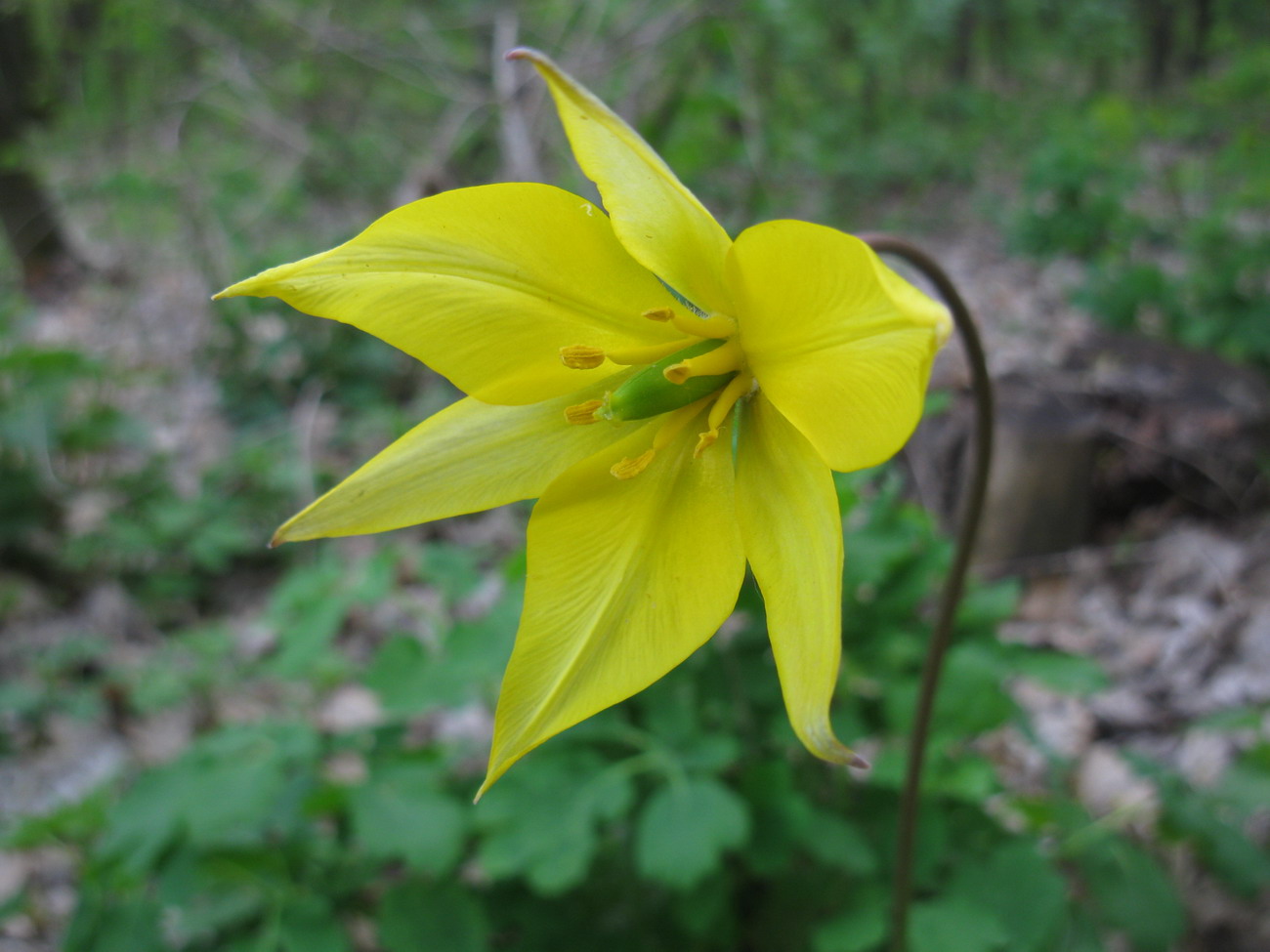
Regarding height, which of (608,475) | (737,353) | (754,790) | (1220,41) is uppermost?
(737,353)

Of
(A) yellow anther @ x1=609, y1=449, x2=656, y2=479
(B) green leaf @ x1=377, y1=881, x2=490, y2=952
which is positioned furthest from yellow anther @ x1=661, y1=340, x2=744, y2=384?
(B) green leaf @ x1=377, y1=881, x2=490, y2=952

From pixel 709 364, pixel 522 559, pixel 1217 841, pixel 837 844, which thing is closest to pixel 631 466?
pixel 709 364

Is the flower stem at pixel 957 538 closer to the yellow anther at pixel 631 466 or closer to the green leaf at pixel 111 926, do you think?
the yellow anther at pixel 631 466

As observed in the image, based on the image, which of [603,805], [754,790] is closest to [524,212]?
[603,805]

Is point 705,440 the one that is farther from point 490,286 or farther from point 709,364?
point 490,286

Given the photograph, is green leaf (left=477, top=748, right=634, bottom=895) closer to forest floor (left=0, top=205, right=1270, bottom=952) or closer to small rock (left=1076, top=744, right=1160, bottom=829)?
forest floor (left=0, top=205, right=1270, bottom=952)

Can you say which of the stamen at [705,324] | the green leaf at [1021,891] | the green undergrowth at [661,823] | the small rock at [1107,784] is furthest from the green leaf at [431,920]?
the small rock at [1107,784]

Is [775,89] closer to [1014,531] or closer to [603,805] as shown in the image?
[1014,531]
